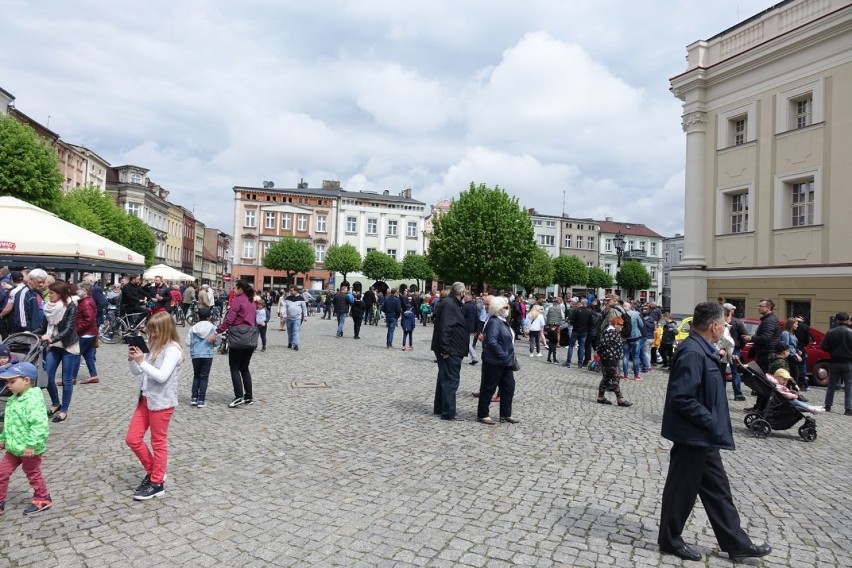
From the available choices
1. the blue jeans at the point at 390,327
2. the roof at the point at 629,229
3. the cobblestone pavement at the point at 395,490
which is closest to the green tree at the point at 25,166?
the blue jeans at the point at 390,327

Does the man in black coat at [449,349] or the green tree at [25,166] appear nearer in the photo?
the man in black coat at [449,349]

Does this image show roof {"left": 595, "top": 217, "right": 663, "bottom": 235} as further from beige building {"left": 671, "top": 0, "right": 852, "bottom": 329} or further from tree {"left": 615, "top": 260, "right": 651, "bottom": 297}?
beige building {"left": 671, "top": 0, "right": 852, "bottom": 329}

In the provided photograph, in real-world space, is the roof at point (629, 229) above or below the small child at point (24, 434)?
above

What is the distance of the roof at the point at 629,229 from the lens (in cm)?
9212

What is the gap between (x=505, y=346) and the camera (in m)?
8.22

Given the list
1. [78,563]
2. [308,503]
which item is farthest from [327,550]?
[78,563]

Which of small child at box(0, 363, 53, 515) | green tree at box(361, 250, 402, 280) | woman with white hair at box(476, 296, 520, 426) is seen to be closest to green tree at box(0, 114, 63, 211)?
woman with white hair at box(476, 296, 520, 426)

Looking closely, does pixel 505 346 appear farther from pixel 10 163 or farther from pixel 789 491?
pixel 10 163

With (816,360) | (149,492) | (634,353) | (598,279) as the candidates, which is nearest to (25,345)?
(149,492)

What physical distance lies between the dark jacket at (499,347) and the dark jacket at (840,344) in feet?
21.1

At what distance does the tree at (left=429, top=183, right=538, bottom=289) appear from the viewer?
42.8 metres

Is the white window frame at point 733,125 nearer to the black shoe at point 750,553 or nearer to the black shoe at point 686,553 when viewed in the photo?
the black shoe at point 750,553

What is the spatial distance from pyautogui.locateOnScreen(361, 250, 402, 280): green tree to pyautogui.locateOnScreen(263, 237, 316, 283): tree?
6.74 m

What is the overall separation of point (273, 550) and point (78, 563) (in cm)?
124
